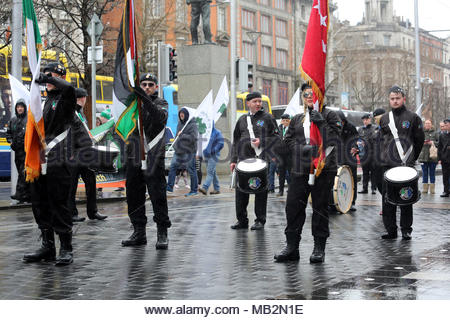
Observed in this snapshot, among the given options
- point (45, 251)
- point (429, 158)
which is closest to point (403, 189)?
point (45, 251)

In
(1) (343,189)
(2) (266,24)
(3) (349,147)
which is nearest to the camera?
(1) (343,189)

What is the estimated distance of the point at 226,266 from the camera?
7.35 meters

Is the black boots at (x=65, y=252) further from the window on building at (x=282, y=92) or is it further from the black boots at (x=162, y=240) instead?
the window on building at (x=282, y=92)

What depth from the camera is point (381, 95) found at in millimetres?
61281

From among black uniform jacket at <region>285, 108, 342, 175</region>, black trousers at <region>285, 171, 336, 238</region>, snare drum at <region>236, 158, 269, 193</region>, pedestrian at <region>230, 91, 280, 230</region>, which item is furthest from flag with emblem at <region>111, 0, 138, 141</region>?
pedestrian at <region>230, 91, 280, 230</region>

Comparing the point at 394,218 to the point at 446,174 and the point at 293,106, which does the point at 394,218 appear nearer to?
the point at 446,174

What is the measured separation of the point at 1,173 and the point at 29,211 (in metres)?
9.61

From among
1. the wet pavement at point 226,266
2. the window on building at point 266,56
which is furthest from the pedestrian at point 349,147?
the window on building at point 266,56

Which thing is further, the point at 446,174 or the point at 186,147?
the point at 446,174

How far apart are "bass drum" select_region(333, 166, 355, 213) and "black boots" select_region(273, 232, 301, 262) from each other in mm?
4764

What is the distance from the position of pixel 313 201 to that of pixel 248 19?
61.7 metres

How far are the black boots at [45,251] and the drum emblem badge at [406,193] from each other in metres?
4.09

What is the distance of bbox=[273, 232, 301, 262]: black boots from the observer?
7.61 m
